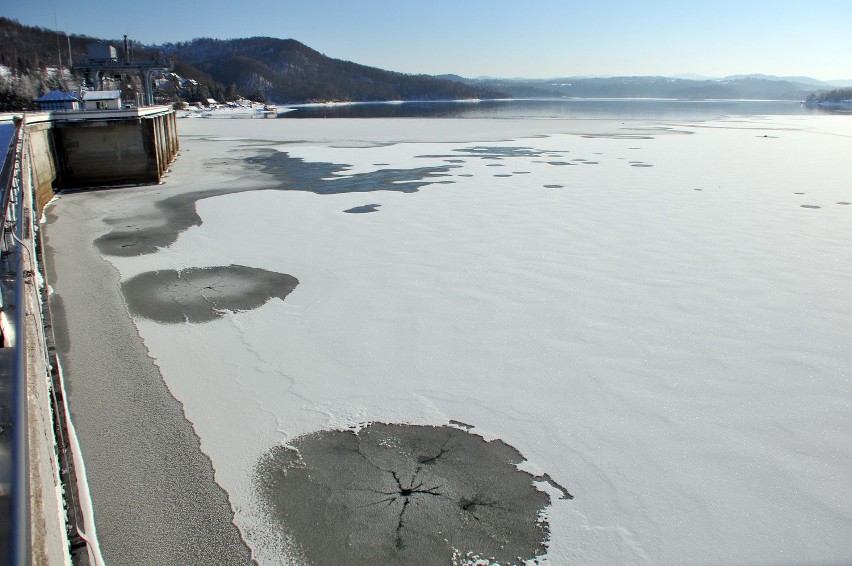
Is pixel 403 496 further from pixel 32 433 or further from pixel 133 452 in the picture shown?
pixel 32 433

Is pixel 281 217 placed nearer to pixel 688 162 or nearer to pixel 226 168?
pixel 226 168

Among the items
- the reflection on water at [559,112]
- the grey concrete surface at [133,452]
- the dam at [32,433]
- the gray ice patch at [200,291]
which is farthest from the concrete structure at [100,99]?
the reflection on water at [559,112]

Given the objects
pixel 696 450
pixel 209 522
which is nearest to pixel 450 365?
pixel 696 450

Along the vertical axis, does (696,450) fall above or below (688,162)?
below

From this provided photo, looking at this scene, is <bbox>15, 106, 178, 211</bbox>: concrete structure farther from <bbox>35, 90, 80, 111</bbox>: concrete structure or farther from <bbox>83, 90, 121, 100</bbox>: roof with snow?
<bbox>35, 90, 80, 111</bbox>: concrete structure

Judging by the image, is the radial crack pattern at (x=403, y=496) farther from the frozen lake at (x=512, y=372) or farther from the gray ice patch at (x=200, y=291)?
the gray ice patch at (x=200, y=291)
